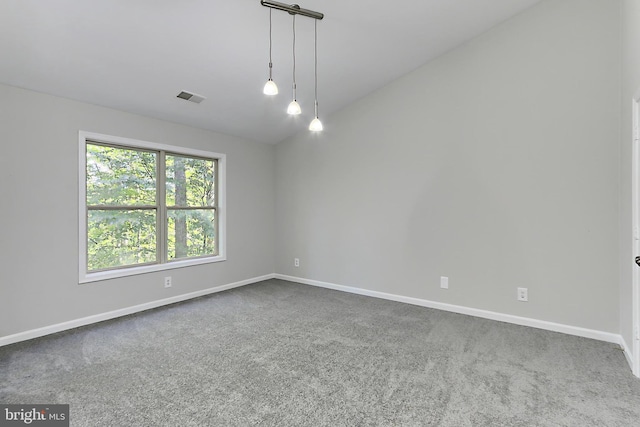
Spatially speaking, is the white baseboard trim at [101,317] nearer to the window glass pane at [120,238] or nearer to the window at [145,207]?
the window at [145,207]

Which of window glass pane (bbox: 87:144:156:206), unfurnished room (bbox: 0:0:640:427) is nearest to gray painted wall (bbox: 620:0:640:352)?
unfurnished room (bbox: 0:0:640:427)

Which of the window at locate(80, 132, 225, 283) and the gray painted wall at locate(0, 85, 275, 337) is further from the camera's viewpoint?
the window at locate(80, 132, 225, 283)

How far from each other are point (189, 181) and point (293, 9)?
276cm

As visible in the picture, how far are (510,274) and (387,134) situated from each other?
7.36ft

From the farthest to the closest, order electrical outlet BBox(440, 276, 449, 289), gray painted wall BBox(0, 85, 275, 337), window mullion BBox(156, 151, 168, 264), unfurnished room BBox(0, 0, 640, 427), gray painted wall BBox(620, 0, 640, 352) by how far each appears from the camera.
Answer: window mullion BBox(156, 151, 168, 264)
electrical outlet BBox(440, 276, 449, 289)
gray painted wall BBox(0, 85, 275, 337)
gray painted wall BBox(620, 0, 640, 352)
unfurnished room BBox(0, 0, 640, 427)

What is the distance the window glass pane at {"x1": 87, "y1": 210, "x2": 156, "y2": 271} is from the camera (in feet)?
11.5

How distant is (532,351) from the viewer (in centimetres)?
268

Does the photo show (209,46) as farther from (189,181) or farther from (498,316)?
(498,316)

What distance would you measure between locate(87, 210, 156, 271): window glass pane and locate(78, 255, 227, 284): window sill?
10cm

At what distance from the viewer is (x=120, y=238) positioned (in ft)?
12.2

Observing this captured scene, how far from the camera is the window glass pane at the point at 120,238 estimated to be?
11.5 ft

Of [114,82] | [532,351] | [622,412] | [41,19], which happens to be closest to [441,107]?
[532,351]

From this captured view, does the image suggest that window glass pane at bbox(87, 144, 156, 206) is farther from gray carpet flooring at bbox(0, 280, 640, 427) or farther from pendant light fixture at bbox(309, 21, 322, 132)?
pendant light fixture at bbox(309, 21, 322, 132)

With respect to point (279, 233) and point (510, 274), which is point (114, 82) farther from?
point (510, 274)
